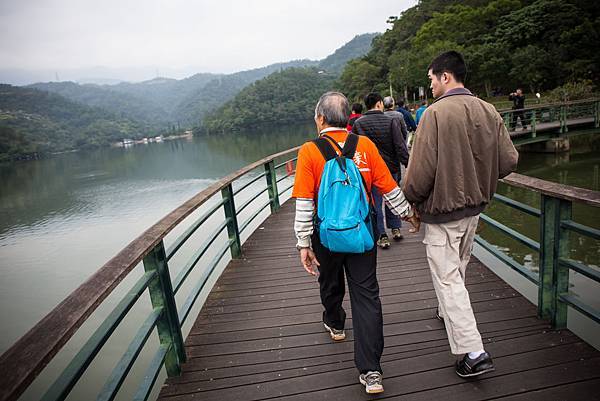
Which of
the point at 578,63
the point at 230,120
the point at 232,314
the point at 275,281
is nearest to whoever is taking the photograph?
the point at 232,314

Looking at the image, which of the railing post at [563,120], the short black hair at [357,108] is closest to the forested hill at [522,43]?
the railing post at [563,120]

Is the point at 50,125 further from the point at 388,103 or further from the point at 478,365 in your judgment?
the point at 478,365

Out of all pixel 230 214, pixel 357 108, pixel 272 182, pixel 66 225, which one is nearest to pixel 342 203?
pixel 230 214

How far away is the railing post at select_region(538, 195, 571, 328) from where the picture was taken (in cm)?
213

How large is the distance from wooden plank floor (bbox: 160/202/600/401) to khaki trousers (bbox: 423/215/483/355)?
0.76 ft

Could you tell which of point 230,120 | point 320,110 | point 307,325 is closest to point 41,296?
point 307,325

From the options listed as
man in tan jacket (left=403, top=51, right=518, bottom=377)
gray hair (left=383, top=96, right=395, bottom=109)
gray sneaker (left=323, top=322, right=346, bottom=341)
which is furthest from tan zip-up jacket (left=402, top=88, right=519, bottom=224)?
gray hair (left=383, top=96, right=395, bottom=109)

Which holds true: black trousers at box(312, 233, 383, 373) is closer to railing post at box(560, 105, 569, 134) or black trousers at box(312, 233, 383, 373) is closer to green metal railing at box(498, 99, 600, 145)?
green metal railing at box(498, 99, 600, 145)

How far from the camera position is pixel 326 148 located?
1.82m

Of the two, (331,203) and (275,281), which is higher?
(331,203)

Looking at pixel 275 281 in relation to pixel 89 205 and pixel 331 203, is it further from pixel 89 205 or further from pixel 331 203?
pixel 89 205

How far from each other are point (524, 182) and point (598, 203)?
27.3 inches

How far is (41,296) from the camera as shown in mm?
11477

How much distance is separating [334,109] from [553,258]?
1527 mm
